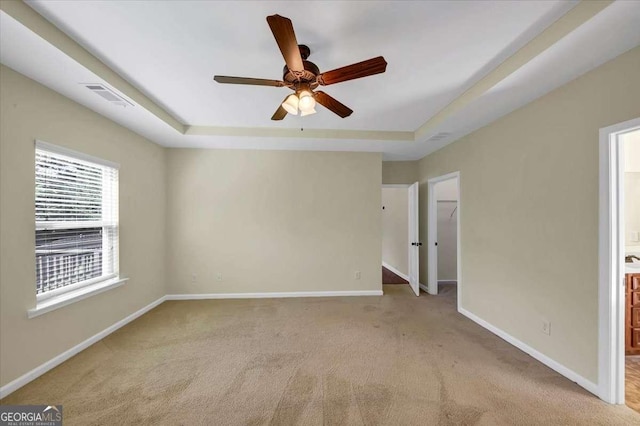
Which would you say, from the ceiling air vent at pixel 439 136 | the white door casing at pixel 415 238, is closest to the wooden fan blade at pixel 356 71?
the ceiling air vent at pixel 439 136

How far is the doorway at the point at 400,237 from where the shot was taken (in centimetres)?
448

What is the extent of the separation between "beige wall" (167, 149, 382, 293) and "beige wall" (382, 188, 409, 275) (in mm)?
1786

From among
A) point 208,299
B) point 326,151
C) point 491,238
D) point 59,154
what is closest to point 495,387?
point 491,238

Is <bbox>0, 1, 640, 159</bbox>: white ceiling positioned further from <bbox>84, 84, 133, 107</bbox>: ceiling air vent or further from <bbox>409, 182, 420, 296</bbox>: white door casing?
<bbox>409, 182, 420, 296</bbox>: white door casing

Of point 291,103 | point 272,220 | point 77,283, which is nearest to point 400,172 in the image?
point 272,220

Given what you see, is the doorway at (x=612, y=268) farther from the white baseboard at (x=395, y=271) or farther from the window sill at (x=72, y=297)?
the window sill at (x=72, y=297)

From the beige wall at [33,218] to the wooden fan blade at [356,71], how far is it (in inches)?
93.5

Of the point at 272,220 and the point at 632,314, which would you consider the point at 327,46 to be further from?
the point at 632,314

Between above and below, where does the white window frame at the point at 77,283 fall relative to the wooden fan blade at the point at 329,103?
below

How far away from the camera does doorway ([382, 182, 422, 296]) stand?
448 cm

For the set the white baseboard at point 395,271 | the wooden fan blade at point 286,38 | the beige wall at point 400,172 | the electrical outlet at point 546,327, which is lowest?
the white baseboard at point 395,271

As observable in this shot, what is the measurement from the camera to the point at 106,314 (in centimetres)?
290

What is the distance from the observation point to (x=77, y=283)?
2.59 meters

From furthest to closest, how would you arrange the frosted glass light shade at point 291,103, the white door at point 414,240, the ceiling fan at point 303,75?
the white door at point 414,240 → the frosted glass light shade at point 291,103 → the ceiling fan at point 303,75
